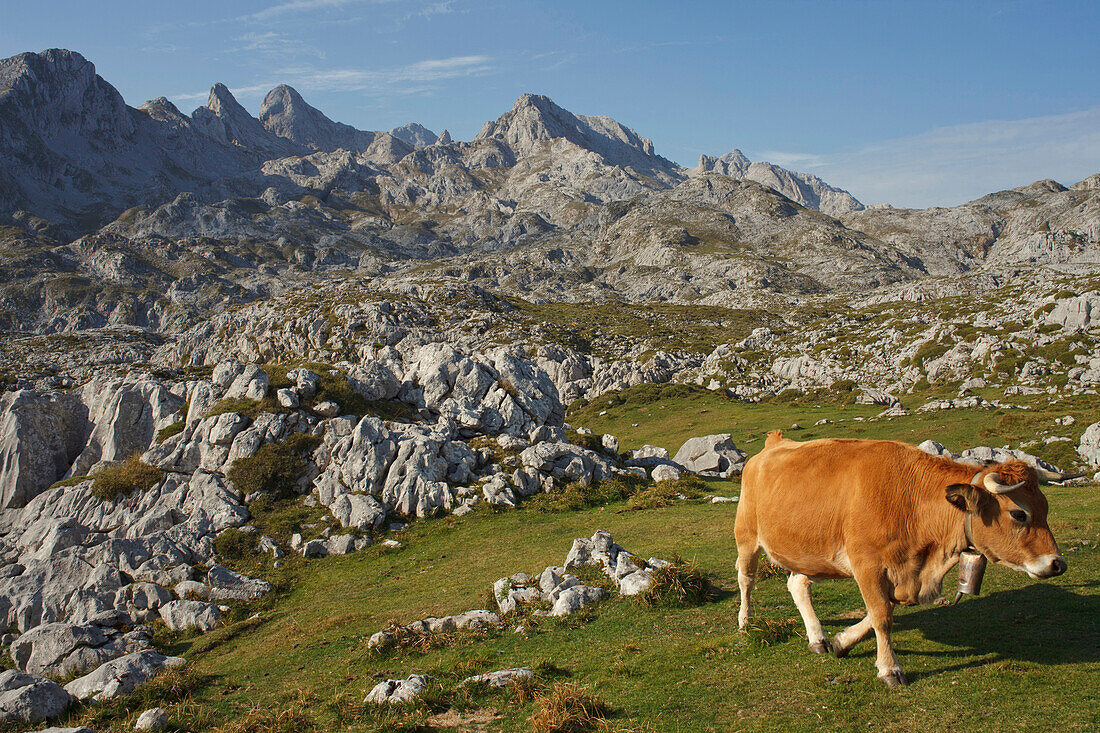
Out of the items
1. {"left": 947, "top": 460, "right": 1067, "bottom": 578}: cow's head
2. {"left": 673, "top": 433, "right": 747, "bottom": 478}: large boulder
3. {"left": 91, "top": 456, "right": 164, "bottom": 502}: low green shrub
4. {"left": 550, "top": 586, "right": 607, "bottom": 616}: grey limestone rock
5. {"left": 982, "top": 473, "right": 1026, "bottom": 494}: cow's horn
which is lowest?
{"left": 673, "top": 433, "right": 747, "bottom": 478}: large boulder

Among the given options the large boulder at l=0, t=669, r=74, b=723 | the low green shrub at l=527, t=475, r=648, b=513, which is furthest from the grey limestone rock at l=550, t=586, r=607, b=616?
the low green shrub at l=527, t=475, r=648, b=513

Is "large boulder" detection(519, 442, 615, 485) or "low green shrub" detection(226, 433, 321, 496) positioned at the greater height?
"low green shrub" detection(226, 433, 321, 496)

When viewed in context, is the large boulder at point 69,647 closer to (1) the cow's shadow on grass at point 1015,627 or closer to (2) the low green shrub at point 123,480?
(2) the low green shrub at point 123,480

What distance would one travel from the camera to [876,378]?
247 feet

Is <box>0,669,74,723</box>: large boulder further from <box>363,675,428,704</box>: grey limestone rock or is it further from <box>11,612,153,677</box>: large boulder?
<box>363,675,428,704</box>: grey limestone rock

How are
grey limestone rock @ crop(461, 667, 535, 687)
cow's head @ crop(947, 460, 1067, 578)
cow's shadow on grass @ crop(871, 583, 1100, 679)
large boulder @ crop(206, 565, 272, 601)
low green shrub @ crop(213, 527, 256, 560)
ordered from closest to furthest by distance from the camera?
1. cow's head @ crop(947, 460, 1067, 578)
2. cow's shadow on grass @ crop(871, 583, 1100, 679)
3. grey limestone rock @ crop(461, 667, 535, 687)
4. large boulder @ crop(206, 565, 272, 601)
5. low green shrub @ crop(213, 527, 256, 560)

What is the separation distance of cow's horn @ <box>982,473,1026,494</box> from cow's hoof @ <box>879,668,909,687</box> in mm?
3550

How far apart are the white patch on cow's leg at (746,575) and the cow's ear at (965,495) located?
3993mm

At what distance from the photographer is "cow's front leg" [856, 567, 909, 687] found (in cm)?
888

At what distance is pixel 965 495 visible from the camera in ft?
26.8

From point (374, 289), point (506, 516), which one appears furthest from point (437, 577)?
point (374, 289)

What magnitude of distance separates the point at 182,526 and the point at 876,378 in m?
79.3

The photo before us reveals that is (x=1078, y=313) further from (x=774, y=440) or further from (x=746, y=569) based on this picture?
(x=746, y=569)

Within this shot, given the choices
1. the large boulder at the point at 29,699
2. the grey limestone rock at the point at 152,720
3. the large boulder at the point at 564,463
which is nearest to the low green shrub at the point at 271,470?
the large boulder at the point at 564,463
